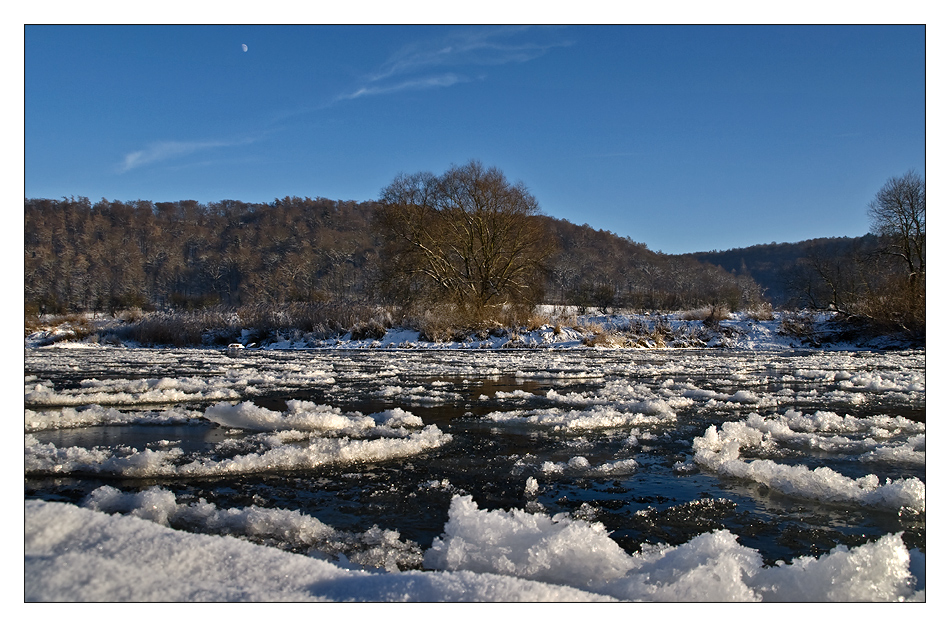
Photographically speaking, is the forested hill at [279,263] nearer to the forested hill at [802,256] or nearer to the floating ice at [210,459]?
the forested hill at [802,256]

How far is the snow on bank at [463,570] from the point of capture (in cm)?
142

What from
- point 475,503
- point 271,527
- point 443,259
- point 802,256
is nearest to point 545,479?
point 475,503

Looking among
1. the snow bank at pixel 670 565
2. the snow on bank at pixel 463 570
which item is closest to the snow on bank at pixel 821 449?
the snow on bank at pixel 463 570

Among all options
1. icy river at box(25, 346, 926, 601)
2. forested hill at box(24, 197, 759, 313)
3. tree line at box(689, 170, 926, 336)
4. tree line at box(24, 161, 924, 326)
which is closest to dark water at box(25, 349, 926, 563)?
icy river at box(25, 346, 926, 601)

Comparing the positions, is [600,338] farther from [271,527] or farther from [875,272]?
[271,527]

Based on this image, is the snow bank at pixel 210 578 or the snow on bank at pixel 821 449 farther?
the snow on bank at pixel 821 449

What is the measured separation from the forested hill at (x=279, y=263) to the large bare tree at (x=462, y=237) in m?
1.47

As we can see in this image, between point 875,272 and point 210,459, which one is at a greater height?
point 875,272

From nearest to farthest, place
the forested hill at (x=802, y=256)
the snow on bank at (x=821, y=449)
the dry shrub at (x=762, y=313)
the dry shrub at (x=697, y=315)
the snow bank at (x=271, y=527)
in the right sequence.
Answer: the snow bank at (x=271, y=527)
the snow on bank at (x=821, y=449)
the forested hill at (x=802, y=256)
the dry shrub at (x=697, y=315)
the dry shrub at (x=762, y=313)

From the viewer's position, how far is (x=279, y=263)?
208 ft

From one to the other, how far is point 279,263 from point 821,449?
216 ft

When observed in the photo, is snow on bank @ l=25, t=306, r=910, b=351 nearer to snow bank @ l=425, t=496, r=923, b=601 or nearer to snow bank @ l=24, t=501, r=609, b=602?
snow bank @ l=425, t=496, r=923, b=601
